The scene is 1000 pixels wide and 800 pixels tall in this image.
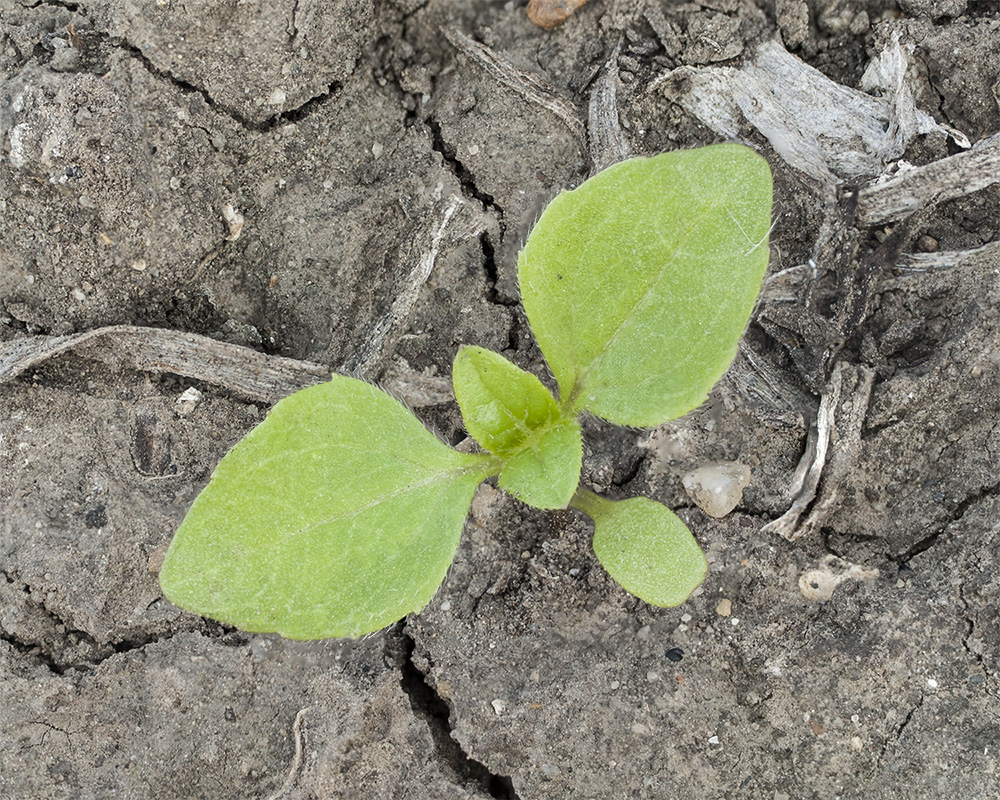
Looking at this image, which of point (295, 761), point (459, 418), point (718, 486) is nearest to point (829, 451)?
point (718, 486)

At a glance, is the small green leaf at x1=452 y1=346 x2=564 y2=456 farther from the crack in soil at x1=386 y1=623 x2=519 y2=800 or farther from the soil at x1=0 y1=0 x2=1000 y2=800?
the crack in soil at x1=386 y1=623 x2=519 y2=800

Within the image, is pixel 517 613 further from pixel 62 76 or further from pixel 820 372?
pixel 62 76

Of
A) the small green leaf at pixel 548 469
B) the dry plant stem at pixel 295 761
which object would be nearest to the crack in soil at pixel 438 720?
the dry plant stem at pixel 295 761

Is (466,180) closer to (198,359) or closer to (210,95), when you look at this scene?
(210,95)

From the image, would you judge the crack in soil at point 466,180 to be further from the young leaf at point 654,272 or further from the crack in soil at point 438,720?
the crack in soil at point 438,720

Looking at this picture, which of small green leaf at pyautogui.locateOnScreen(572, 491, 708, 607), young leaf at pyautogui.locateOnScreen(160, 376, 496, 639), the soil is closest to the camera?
young leaf at pyautogui.locateOnScreen(160, 376, 496, 639)

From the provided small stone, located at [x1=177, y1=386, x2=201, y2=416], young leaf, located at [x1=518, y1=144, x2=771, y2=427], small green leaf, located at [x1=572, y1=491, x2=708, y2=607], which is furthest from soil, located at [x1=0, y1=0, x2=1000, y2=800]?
young leaf, located at [x1=518, y1=144, x2=771, y2=427]
